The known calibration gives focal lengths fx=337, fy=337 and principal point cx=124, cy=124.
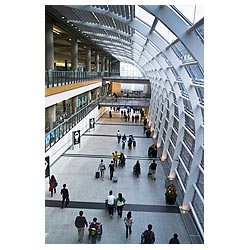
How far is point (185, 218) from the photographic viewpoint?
11867 millimetres

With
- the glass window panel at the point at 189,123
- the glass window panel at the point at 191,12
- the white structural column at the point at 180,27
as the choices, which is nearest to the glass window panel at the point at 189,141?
the glass window panel at the point at 189,123

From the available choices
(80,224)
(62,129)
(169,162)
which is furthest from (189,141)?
(80,224)

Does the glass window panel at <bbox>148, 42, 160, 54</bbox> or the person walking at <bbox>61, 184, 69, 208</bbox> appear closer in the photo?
the person walking at <bbox>61, 184, 69, 208</bbox>

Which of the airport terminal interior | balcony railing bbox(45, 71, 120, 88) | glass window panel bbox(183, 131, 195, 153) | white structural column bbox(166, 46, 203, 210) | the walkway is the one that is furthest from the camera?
glass window panel bbox(183, 131, 195, 153)

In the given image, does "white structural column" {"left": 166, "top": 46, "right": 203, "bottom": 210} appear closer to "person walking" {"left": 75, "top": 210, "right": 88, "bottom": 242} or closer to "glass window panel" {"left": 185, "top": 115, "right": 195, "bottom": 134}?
"glass window panel" {"left": 185, "top": 115, "right": 195, "bottom": 134}

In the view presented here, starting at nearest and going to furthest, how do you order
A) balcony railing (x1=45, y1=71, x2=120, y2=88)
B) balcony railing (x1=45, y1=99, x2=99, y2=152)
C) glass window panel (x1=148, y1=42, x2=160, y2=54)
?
balcony railing (x1=45, y1=71, x2=120, y2=88) < balcony railing (x1=45, y1=99, x2=99, y2=152) < glass window panel (x1=148, y1=42, x2=160, y2=54)

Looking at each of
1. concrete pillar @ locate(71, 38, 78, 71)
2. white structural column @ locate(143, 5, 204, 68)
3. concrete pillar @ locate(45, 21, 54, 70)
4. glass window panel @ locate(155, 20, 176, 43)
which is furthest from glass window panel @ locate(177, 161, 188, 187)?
concrete pillar @ locate(71, 38, 78, 71)

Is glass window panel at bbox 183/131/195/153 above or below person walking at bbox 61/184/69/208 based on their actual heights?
above

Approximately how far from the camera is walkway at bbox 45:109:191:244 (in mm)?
10312

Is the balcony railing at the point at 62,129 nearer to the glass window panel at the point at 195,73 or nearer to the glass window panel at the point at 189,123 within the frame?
the glass window panel at the point at 189,123

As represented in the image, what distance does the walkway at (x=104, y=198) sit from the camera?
33.8ft
